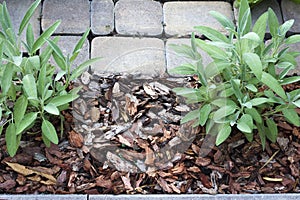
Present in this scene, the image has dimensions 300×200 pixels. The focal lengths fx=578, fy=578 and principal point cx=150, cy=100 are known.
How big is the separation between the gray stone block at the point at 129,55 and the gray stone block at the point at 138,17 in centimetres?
5

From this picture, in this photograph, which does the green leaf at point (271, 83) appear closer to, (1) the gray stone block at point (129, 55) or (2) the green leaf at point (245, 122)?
(2) the green leaf at point (245, 122)

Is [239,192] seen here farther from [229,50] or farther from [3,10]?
[3,10]

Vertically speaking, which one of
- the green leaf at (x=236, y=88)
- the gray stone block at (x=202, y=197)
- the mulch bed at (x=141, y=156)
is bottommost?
the gray stone block at (x=202, y=197)

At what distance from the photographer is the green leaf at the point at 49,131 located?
6.73 ft

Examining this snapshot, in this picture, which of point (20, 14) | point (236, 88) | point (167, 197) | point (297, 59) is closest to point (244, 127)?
point (236, 88)

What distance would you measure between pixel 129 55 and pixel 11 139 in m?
0.67

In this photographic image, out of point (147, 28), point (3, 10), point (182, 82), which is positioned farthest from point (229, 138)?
point (3, 10)

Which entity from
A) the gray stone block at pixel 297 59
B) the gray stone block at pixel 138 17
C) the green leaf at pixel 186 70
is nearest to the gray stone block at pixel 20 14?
the gray stone block at pixel 138 17

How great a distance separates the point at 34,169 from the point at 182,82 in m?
0.70

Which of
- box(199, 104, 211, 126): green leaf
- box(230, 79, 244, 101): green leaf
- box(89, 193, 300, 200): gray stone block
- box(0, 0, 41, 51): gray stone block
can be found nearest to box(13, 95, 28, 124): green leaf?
box(89, 193, 300, 200): gray stone block

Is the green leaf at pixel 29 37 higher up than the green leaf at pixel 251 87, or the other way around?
the green leaf at pixel 29 37

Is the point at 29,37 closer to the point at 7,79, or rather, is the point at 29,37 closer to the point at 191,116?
the point at 7,79

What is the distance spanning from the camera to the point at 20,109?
205cm

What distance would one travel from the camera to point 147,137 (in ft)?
7.39
